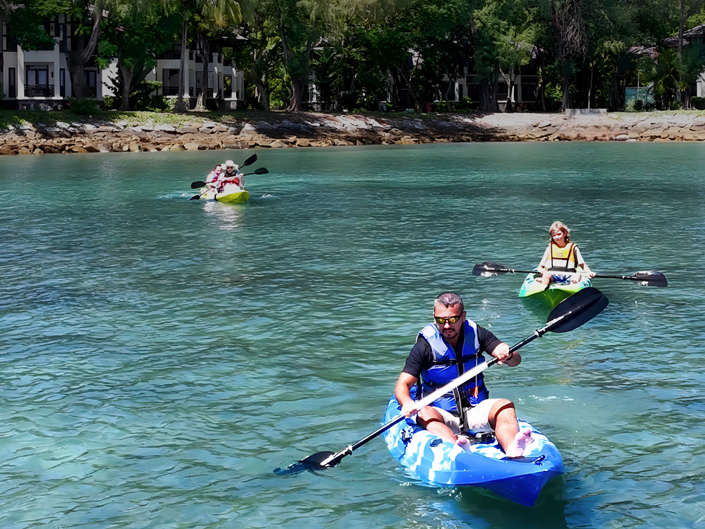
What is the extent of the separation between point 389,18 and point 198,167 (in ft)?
127

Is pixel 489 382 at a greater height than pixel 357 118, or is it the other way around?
pixel 357 118

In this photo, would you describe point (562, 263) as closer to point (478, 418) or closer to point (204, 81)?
point (478, 418)

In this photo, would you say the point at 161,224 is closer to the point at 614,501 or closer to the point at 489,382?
the point at 489,382

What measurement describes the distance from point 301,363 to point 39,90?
66553 millimetres

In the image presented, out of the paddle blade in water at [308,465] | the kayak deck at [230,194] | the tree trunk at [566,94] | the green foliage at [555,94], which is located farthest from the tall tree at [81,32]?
the paddle blade in water at [308,465]

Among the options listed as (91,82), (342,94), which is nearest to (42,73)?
(91,82)

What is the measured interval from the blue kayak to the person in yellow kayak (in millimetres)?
7311

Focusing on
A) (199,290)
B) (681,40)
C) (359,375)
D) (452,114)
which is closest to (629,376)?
(359,375)

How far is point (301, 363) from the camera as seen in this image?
12758 mm

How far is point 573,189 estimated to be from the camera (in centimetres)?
3603

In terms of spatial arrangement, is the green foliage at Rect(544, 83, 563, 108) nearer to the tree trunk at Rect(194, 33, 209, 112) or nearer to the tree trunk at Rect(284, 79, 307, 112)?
the tree trunk at Rect(284, 79, 307, 112)

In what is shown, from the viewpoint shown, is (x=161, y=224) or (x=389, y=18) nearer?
(x=161, y=224)

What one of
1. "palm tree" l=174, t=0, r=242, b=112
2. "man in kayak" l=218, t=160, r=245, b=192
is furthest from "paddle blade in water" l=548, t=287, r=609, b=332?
"palm tree" l=174, t=0, r=242, b=112

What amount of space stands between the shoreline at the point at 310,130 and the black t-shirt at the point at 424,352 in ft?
178
